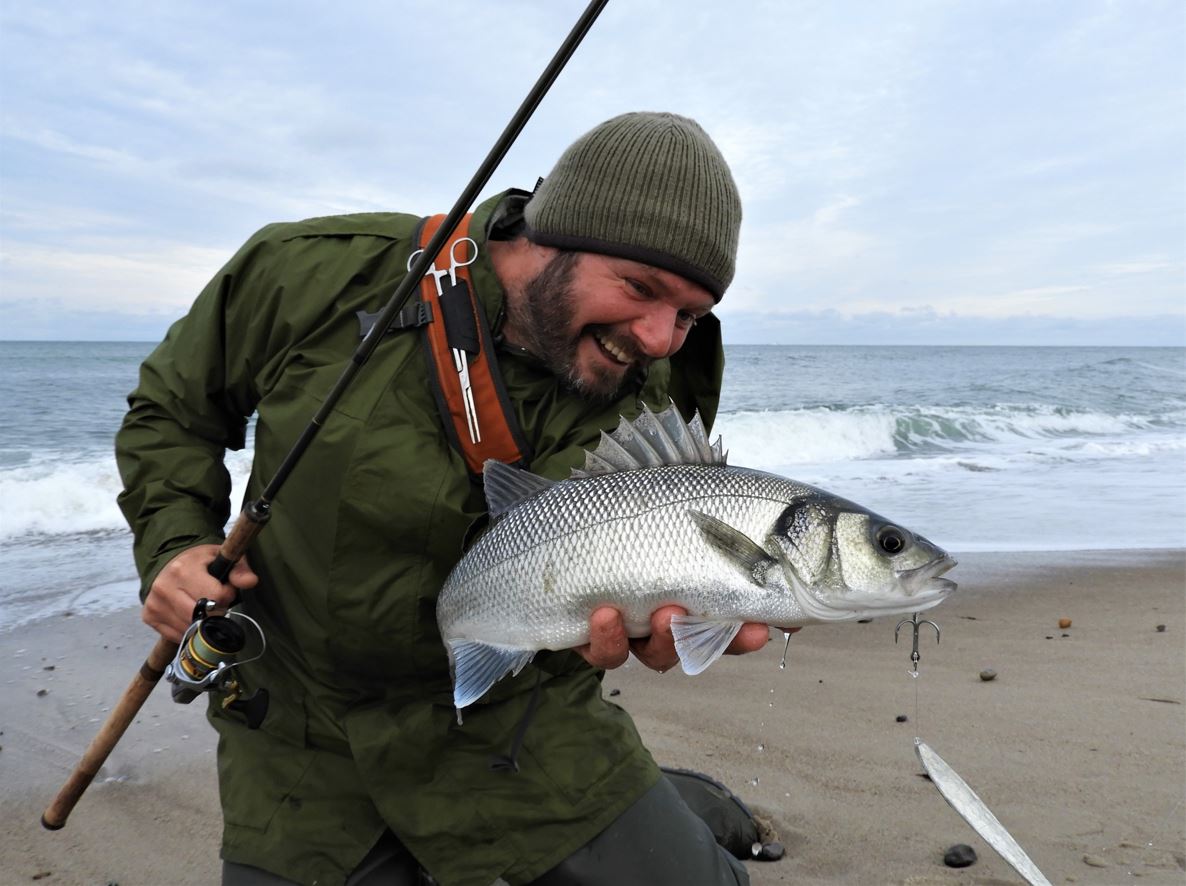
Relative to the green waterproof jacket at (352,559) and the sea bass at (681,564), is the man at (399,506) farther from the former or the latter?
the sea bass at (681,564)

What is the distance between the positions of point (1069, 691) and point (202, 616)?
452cm

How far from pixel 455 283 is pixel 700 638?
1.29 meters

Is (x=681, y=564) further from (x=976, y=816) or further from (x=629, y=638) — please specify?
(x=976, y=816)

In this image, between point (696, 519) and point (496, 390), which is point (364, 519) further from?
point (696, 519)

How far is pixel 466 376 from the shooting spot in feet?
9.14

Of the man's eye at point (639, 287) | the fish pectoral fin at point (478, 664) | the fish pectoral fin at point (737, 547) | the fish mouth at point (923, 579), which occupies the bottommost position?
the fish pectoral fin at point (478, 664)

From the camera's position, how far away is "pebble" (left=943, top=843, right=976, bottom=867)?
3414 mm

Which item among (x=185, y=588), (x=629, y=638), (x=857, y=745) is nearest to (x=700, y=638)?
(x=629, y=638)

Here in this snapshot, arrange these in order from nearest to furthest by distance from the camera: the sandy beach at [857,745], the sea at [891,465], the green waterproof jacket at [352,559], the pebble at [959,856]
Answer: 1. the green waterproof jacket at [352,559]
2. the pebble at [959,856]
3. the sandy beach at [857,745]
4. the sea at [891,465]

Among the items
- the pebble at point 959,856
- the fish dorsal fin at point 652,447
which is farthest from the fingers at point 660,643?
the pebble at point 959,856

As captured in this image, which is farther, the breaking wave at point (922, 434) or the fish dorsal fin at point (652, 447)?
the breaking wave at point (922, 434)

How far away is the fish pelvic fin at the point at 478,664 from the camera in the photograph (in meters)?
2.58

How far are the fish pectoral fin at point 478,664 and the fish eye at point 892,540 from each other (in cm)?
100

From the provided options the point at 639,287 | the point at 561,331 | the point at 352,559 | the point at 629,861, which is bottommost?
the point at 629,861
